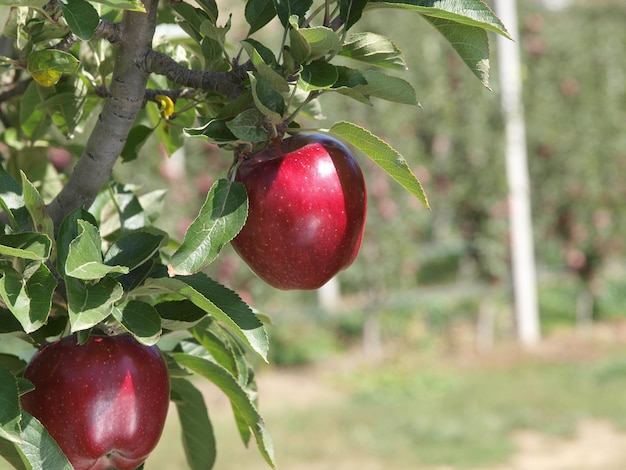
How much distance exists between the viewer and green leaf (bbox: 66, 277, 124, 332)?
2.00 feet

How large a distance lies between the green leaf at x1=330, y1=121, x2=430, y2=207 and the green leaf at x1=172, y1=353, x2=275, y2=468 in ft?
0.69

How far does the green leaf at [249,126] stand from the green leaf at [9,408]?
24 cm

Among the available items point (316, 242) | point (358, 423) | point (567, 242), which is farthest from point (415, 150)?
point (316, 242)

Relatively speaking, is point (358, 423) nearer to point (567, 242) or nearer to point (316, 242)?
point (567, 242)

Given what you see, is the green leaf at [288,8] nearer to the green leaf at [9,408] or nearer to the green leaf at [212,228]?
the green leaf at [212,228]

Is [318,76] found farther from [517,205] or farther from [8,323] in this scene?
[517,205]

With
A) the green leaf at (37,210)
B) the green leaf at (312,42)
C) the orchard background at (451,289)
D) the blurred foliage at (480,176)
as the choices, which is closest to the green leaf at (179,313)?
the green leaf at (37,210)

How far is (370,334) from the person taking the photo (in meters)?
6.76

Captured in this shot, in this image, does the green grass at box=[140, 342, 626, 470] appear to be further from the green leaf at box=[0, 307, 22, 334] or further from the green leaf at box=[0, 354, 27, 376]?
the green leaf at box=[0, 307, 22, 334]

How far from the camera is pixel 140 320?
25.7 inches

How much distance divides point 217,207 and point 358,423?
4.45 meters

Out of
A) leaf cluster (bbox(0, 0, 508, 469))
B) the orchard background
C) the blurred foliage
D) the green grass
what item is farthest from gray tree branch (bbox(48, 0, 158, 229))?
the blurred foliage

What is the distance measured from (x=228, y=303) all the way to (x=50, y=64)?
0.79 feet

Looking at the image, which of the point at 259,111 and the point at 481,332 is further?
the point at 481,332
